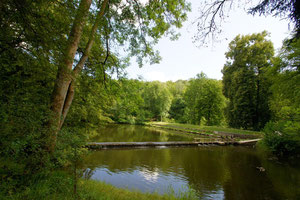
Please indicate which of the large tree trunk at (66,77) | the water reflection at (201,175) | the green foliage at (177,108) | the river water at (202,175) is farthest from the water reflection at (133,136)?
the green foliage at (177,108)

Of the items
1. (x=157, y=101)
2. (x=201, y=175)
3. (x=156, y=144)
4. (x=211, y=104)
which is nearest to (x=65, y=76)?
(x=201, y=175)

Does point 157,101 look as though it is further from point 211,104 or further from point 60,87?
point 60,87

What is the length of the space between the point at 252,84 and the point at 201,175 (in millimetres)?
22336

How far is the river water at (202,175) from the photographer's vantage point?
286 inches

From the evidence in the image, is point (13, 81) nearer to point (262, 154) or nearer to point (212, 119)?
point (262, 154)

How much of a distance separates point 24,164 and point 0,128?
143cm

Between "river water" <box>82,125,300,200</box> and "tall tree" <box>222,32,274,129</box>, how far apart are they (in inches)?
523

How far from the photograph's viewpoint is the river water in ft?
23.9

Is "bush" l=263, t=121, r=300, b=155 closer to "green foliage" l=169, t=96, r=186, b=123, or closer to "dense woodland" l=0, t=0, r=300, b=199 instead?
"dense woodland" l=0, t=0, r=300, b=199

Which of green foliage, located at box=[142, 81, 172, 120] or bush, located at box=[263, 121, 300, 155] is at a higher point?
green foliage, located at box=[142, 81, 172, 120]

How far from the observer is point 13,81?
12.2 ft

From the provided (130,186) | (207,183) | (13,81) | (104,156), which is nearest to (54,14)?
(13,81)

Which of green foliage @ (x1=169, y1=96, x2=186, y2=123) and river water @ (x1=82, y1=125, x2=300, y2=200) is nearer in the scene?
river water @ (x1=82, y1=125, x2=300, y2=200)

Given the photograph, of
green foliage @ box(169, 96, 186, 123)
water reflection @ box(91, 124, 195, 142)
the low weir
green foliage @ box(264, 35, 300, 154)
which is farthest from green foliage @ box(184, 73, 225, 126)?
green foliage @ box(264, 35, 300, 154)
